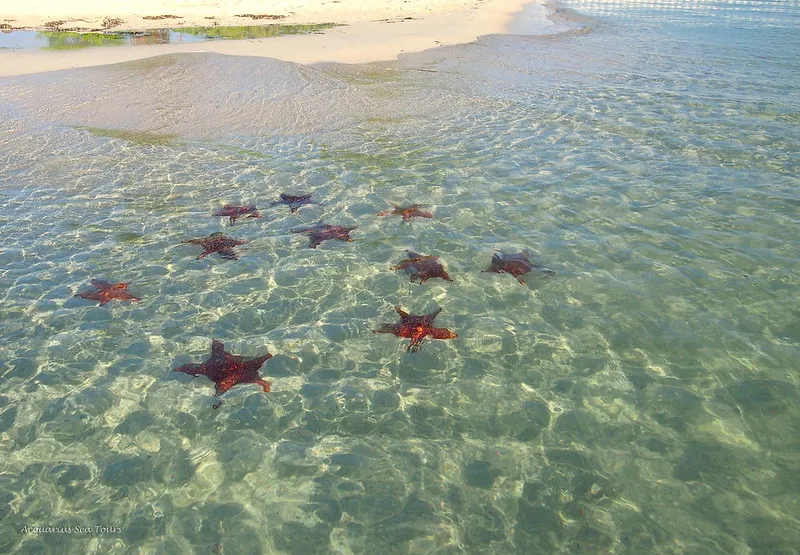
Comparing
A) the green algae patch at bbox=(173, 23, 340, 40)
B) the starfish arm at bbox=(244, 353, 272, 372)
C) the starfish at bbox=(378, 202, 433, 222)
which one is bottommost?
the starfish arm at bbox=(244, 353, 272, 372)

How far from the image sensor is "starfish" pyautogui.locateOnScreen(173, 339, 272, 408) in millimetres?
7402

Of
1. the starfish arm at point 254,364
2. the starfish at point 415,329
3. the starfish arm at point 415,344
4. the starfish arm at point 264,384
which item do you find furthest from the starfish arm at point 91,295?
the starfish arm at point 415,344

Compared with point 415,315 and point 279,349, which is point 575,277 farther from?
point 279,349

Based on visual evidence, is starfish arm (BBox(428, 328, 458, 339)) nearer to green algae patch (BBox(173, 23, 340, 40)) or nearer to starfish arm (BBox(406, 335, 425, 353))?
starfish arm (BBox(406, 335, 425, 353))

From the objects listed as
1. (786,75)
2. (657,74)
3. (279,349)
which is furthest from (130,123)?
(786,75)

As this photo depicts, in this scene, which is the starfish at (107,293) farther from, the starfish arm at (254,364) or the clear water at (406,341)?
the starfish arm at (254,364)

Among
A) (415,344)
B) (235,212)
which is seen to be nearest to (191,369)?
(415,344)

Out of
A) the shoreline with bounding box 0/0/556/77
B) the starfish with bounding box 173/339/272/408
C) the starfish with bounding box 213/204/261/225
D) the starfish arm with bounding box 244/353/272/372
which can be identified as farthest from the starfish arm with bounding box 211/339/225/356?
the shoreline with bounding box 0/0/556/77

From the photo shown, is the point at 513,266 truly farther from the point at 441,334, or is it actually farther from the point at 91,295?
the point at 91,295

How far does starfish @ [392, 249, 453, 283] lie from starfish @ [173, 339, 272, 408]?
3335mm

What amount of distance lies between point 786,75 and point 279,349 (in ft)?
80.7

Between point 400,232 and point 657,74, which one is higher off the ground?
point 657,74

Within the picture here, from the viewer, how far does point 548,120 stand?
17.7 metres

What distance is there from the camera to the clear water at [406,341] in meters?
5.89
